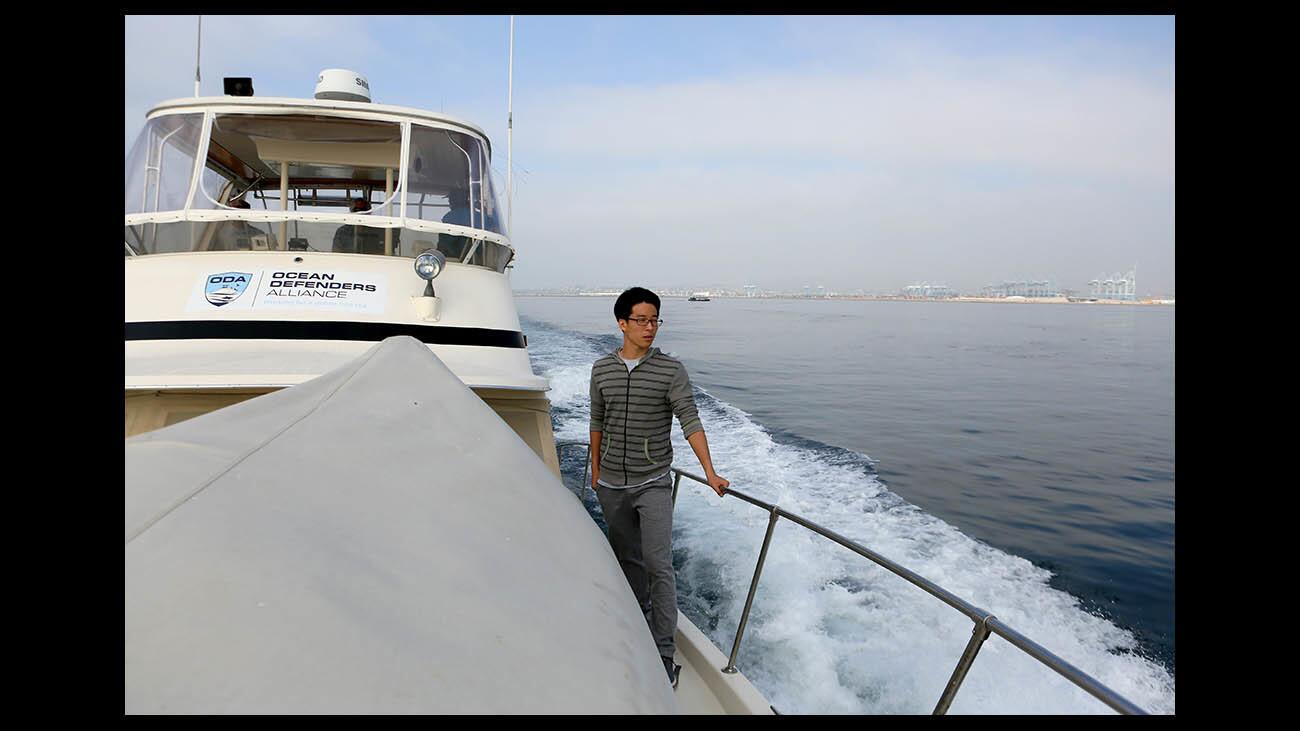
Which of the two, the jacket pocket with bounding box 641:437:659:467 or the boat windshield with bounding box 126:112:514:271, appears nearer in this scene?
the jacket pocket with bounding box 641:437:659:467

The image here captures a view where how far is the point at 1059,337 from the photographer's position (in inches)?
1535

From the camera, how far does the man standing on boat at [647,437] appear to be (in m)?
3.11

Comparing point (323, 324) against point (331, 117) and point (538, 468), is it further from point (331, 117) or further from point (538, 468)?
point (538, 468)

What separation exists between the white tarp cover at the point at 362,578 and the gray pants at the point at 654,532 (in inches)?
51.8

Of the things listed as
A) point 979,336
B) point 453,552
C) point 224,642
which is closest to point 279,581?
point 224,642

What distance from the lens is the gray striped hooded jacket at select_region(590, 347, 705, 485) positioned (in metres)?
3.10

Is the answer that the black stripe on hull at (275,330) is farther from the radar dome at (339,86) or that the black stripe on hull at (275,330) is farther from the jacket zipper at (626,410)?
the radar dome at (339,86)

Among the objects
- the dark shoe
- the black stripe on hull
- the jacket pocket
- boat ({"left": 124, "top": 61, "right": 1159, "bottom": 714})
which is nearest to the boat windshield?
the black stripe on hull

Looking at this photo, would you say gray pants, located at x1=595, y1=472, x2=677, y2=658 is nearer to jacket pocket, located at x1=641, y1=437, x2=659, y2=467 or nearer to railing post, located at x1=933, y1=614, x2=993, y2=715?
jacket pocket, located at x1=641, y1=437, x2=659, y2=467

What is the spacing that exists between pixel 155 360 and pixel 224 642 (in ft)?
13.6

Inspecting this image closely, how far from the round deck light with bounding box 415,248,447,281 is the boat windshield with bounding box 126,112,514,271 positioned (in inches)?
14.8

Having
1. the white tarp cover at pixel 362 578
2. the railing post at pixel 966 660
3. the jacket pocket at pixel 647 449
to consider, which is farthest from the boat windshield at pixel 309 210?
the railing post at pixel 966 660

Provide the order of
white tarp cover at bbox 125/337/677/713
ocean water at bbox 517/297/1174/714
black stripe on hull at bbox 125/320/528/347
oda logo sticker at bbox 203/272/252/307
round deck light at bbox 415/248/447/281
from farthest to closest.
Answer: round deck light at bbox 415/248/447/281 < ocean water at bbox 517/297/1174/714 < oda logo sticker at bbox 203/272/252/307 < black stripe on hull at bbox 125/320/528/347 < white tarp cover at bbox 125/337/677/713

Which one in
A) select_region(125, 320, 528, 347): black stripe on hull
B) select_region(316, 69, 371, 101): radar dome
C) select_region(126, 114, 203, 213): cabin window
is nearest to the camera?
select_region(125, 320, 528, 347): black stripe on hull
